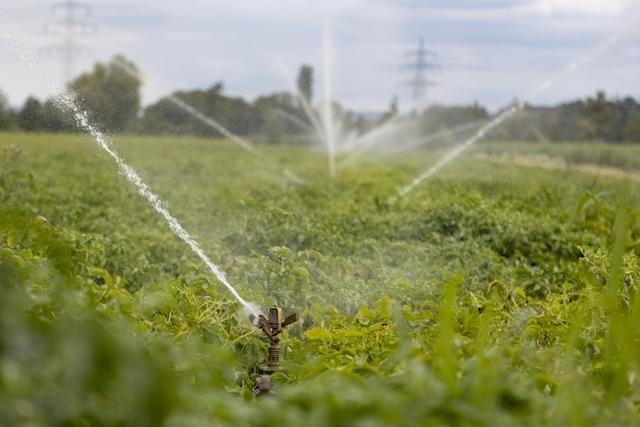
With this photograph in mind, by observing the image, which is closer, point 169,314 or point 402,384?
point 402,384

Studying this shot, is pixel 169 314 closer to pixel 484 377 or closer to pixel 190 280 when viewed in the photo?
pixel 190 280

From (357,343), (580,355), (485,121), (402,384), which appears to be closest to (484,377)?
(402,384)

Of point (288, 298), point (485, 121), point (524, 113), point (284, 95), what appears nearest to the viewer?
point (288, 298)

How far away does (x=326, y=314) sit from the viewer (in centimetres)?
534

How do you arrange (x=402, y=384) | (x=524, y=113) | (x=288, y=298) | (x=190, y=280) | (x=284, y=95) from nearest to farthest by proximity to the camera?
(x=402, y=384), (x=190, y=280), (x=288, y=298), (x=524, y=113), (x=284, y=95)

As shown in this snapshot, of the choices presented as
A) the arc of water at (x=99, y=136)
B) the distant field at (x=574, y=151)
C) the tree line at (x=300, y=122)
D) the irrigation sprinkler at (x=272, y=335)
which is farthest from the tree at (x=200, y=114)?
the irrigation sprinkler at (x=272, y=335)

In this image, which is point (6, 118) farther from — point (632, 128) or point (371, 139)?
point (632, 128)

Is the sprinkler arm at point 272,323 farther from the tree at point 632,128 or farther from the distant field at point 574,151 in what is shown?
the tree at point 632,128

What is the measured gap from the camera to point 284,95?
2660 inches

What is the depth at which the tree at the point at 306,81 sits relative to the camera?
6575cm

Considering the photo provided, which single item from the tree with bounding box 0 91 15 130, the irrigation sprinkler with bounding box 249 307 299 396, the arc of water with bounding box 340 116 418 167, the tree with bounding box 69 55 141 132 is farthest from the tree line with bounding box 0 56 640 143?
the irrigation sprinkler with bounding box 249 307 299 396

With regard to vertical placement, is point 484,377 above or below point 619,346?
above

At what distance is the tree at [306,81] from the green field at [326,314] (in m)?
54.8

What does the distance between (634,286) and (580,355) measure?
65.7 inches
